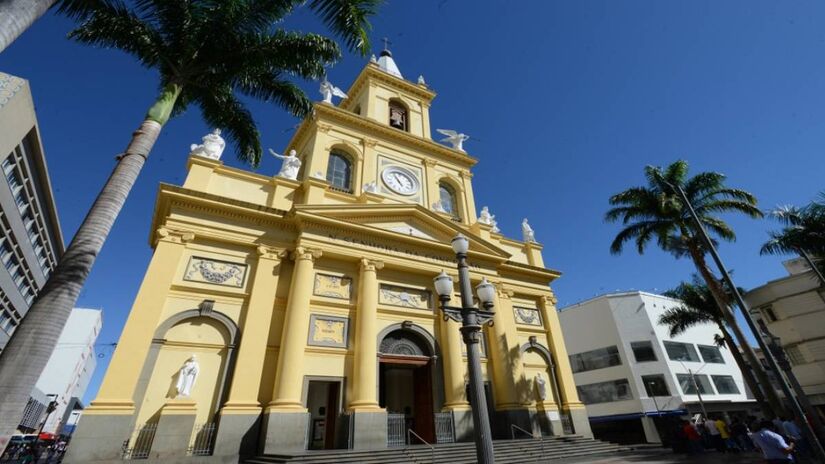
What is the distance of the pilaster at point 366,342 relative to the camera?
11.8 meters

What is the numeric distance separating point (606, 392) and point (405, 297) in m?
25.5

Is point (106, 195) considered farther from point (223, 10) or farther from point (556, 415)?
point (556, 415)

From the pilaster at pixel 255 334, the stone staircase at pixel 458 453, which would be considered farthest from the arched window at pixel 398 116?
the stone staircase at pixel 458 453

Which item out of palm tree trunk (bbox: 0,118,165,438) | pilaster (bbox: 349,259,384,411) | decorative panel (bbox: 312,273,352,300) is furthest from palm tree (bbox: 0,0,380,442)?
pilaster (bbox: 349,259,384,411)

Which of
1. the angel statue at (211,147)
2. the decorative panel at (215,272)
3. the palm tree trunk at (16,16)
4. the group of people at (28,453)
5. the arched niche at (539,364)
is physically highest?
the angel statue at (211,147)

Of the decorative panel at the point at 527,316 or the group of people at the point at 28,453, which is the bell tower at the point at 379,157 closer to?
the decorative panel at the point at 527,316

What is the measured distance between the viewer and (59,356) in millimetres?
49344

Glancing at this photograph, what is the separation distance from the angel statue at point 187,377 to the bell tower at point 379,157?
6.95m

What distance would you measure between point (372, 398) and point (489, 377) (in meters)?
5.49

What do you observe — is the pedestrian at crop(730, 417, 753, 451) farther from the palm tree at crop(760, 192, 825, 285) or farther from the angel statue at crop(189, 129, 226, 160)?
the angel statue at crop(189, 129, 226, 160)

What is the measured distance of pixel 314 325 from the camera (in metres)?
12.8

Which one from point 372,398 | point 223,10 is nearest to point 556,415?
point 372,398

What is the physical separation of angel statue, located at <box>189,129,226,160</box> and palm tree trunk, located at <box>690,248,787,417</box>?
67.7 ft

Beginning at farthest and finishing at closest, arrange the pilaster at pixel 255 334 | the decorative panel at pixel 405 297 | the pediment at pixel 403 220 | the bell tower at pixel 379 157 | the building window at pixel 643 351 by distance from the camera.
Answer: the building window at pixel 643 351, the bell tower at pixel 379 157, the decorative panel at pixel 405 297, the pediment at pixel 403 220, the pilaster at pixel 255 334
